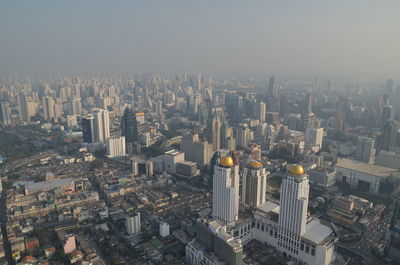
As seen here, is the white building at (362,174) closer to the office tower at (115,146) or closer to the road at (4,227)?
the office tower at (115,146)

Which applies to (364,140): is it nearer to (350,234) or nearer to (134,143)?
(350,234)

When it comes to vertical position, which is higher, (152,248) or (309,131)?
(309,131)

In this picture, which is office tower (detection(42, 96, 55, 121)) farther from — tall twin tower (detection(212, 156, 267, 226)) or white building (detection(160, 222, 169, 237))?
tall twin tower (detection(212, 156, 267, 226))

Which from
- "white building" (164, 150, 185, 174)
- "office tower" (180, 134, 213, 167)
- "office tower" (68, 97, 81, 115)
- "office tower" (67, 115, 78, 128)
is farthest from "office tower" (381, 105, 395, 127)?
"office tower" (68, 97, 81, 115)

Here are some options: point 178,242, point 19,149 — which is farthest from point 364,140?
point 19,149

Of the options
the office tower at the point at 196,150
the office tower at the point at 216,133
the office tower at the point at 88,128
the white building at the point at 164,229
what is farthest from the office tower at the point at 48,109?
the white building at the point at 164,229

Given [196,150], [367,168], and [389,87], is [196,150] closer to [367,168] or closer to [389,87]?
[367,168]
